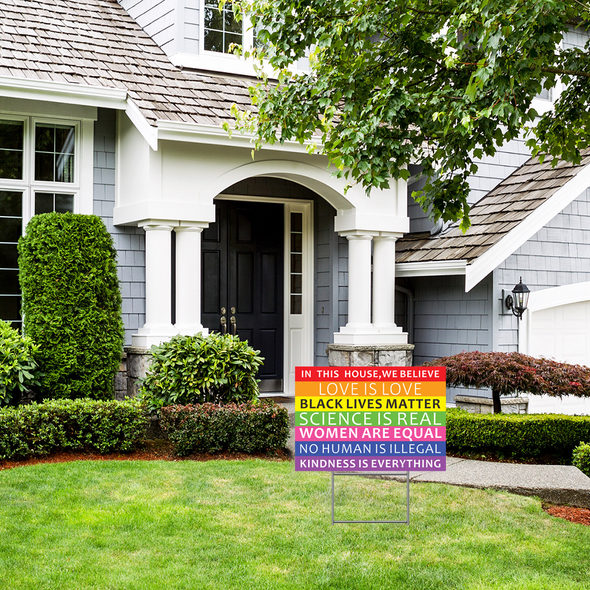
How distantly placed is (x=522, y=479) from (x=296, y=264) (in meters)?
5.60

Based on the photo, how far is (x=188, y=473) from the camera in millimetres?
6875

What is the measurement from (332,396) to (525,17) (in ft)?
9.13

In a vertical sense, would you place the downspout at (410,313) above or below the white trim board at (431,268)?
below

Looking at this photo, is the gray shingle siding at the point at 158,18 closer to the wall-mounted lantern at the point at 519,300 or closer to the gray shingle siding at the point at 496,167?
the gray shingle siding at the point at 496,167

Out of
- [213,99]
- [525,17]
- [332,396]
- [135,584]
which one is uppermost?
[213,99]

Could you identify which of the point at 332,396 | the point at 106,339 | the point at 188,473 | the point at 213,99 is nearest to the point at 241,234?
the point at 213,99

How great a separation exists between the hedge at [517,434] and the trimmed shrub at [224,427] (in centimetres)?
172

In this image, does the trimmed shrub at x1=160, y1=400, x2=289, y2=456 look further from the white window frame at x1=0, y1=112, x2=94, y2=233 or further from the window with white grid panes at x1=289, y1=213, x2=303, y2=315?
the window with white grid panes at x1=289, y1=213, x2=303, y2=315

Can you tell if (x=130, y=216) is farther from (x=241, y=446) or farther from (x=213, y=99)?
(x=241, y=446)

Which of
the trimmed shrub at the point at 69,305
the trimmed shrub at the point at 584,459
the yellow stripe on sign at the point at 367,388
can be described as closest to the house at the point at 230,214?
the trimmed shrub at the point at 69,305

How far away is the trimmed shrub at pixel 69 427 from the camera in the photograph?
287 inches

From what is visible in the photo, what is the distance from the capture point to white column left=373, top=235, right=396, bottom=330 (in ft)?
34.4

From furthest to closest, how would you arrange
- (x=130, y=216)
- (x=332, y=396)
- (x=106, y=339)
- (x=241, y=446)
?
(x=130, y=216)
(x=106, y=339)
(x=241, y=446)
(x=332, y=396)

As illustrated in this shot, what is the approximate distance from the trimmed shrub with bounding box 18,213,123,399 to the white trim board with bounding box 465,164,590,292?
427 cm
